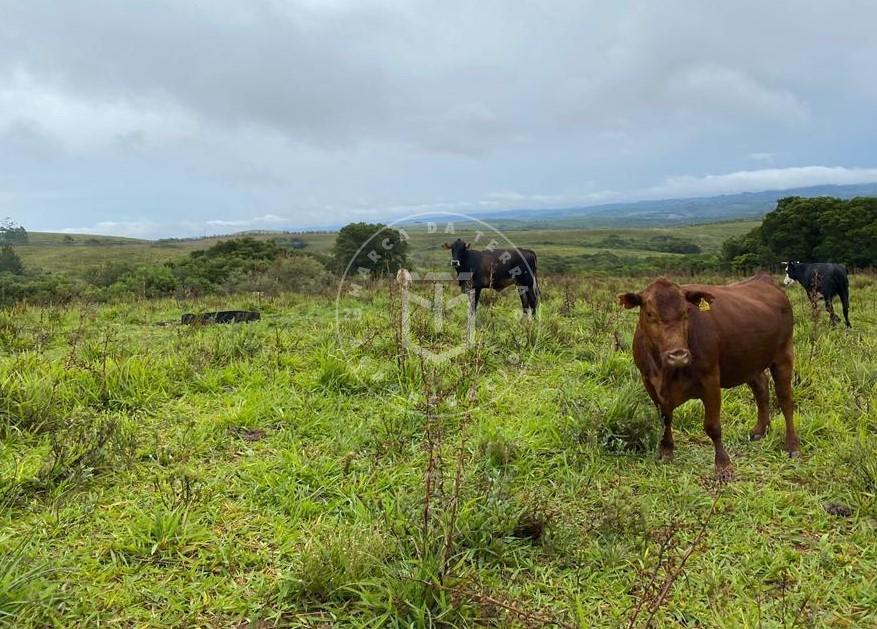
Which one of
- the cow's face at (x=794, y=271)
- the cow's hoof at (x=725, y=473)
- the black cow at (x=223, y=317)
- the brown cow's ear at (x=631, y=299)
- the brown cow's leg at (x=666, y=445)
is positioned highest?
the brown cow's ear at (x=631, y=299)

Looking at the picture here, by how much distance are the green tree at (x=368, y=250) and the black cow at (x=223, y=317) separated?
993 centimetres

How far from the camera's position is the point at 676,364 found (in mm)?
4008

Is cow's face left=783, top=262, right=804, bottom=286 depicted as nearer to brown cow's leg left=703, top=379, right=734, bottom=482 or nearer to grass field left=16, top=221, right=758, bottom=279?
grass field left=16, top=221, right=758, bottom=279

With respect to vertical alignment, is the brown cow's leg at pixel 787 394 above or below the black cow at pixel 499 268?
below

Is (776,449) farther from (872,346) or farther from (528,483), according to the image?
(872,346)

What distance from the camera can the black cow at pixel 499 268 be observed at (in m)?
11.9

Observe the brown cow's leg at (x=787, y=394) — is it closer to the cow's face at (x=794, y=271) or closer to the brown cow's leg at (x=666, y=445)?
the brown cow's leg at (x=666, y=445)

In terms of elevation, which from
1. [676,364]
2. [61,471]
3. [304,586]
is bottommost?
[304,586]

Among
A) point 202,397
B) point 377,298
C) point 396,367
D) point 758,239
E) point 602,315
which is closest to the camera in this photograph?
point 202,397

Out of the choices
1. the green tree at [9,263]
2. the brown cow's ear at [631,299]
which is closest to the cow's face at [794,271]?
the brown cow's ear at [631,299]

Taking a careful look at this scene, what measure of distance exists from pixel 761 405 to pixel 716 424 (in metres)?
1.16

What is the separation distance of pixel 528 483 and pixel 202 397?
3.78 m

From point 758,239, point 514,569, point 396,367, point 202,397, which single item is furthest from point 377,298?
point 758,239

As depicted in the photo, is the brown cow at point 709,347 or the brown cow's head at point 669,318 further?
the brown cow at point 709,347
